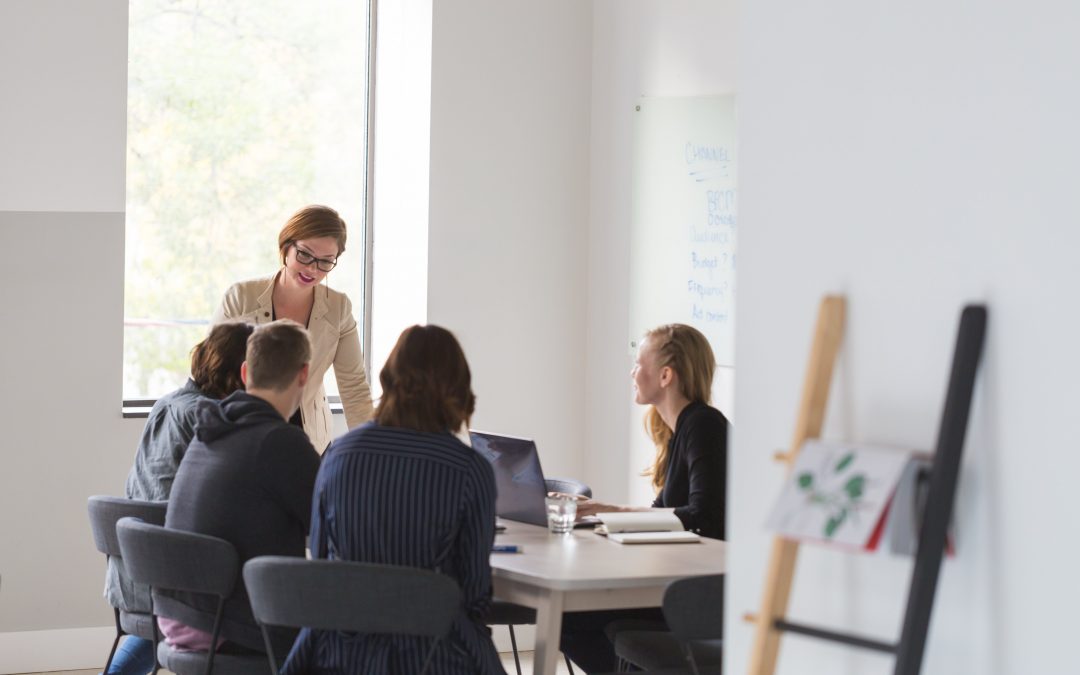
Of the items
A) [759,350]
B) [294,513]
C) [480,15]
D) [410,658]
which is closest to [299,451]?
[294,513]

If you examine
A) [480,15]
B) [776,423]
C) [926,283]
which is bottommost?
[776,423]

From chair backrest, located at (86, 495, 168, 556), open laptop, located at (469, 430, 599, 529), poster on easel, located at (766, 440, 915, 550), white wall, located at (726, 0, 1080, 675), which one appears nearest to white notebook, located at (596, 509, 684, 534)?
open laptop, located at (469, 430, 599, 529)

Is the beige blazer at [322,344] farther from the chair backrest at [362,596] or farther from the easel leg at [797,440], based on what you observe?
the easel leg at [797,440]

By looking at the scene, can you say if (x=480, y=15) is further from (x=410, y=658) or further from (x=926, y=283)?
(x=926, y=283)

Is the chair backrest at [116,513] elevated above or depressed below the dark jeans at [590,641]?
above

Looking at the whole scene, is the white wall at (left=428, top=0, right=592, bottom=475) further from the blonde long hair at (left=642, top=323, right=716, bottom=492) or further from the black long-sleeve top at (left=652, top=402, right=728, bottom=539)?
the black long-sleeve top at (left=652, top=402, right=728, bottom=539)

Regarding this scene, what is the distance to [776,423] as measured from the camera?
2229 millimetres

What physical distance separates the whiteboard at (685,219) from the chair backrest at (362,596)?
7.04ft

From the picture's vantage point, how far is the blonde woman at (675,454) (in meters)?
3.55

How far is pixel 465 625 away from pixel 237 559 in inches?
23.3

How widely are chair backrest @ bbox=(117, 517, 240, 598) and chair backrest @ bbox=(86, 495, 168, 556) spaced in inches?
10.6

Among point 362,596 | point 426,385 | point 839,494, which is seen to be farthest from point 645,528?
point 839,494

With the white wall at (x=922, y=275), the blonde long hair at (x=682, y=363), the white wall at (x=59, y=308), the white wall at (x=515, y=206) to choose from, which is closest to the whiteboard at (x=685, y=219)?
the white wall at (x=515, y=206)

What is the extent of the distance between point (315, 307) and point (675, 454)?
1.43 meters
